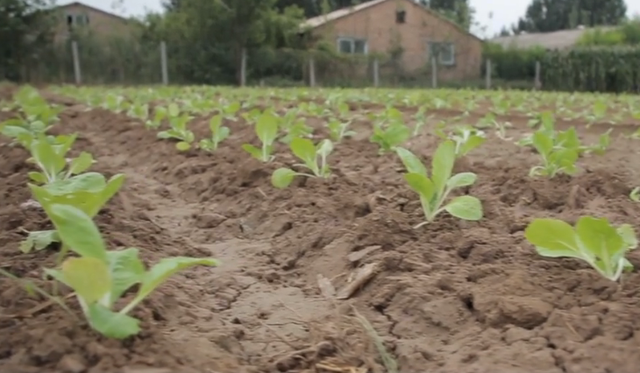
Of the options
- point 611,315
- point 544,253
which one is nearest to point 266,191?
point 544,253

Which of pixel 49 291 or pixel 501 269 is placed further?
pixel 501 269

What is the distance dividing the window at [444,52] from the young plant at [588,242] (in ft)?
90.9

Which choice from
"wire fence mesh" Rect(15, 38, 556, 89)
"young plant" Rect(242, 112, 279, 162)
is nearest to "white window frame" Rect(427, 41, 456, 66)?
"wire fence mesh" Rect(15, 38, 556, 89)

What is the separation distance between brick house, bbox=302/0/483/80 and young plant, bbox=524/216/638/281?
27.9 meters

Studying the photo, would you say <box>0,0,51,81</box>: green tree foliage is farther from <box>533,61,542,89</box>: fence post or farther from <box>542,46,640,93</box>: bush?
<box>542,46,640,93</box>: bush

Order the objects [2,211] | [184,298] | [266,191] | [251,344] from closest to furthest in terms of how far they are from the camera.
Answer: [251,344], [184,298], [2,211], [266,191]

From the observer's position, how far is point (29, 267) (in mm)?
1745

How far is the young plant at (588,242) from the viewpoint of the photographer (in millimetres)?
1635

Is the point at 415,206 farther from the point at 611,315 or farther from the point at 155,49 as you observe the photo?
the point at 155,49

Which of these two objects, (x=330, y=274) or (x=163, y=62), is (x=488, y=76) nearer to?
(x=163, y=62)

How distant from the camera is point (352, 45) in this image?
99.0 feet

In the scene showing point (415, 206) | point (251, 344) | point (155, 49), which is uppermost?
point (155, 49)

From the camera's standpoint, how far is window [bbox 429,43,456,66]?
2881cm

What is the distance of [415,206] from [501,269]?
0.70 m
